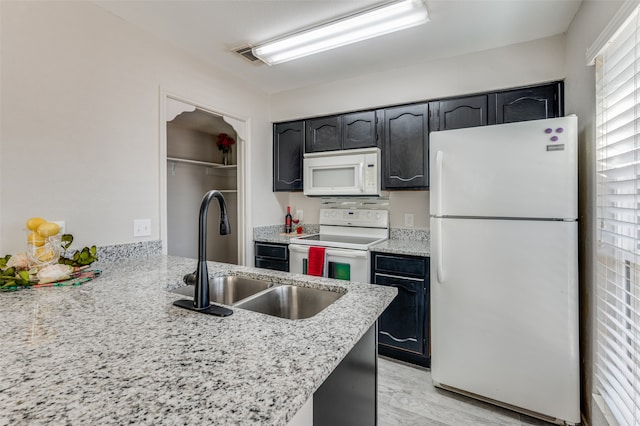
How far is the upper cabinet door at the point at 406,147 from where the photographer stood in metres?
2.47

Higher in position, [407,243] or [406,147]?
[406,147]

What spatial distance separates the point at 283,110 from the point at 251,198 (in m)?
1.05

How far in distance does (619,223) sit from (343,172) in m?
1.90

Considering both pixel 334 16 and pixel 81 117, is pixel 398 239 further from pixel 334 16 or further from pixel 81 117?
pixel 81 117

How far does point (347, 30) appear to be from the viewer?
1939 mm

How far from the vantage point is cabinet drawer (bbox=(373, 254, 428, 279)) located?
7.15ft

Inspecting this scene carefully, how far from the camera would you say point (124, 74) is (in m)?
1.92

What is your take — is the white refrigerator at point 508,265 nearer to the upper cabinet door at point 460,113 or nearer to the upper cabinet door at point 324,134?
the upper cabinet door at point 460,113

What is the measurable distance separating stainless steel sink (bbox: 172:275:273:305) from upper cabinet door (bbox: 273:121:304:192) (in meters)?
1.74

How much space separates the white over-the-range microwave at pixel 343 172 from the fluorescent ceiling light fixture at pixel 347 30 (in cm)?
92

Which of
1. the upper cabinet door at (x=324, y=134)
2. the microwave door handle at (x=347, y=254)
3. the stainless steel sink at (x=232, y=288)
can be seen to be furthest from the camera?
the upper cabinet door at (x=324, y=134)

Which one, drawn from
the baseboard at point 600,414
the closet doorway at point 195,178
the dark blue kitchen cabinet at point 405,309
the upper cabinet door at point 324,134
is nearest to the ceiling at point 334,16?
the upper cabinet door at point 324,134

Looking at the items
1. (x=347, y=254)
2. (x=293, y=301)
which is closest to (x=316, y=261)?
(x=347, y=254)

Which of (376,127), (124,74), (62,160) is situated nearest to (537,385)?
(376,127)
